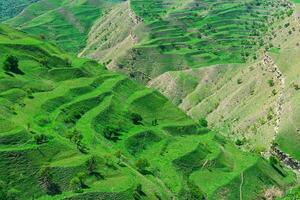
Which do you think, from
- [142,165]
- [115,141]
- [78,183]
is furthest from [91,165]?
[115,141]

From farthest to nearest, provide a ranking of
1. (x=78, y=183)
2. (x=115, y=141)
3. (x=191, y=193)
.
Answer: (x=115, y=141) → (x=191, y=193) → (x=78, y=183)

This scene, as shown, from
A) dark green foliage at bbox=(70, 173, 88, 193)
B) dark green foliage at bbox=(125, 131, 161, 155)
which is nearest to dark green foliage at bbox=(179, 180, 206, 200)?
dark green foliage at bbox=(125, 131, 161, 155)

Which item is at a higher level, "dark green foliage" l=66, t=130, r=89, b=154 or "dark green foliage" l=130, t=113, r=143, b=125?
"dark green foliage" l=66, t=130, r=89, b=154

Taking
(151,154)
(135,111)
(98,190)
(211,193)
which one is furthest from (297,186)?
(98,190)

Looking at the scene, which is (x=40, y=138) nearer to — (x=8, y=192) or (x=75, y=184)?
(x=75, y=184)

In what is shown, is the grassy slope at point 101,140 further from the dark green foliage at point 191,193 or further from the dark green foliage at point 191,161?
the dark green foliage at point 191,193

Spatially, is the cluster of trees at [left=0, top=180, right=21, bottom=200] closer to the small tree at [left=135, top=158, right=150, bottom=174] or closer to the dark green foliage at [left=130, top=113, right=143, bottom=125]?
the small tree at [left=135, top=158, right=150, bottom=174]

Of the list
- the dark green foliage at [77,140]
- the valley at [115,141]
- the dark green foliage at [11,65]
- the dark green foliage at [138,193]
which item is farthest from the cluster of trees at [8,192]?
the dark green foliage at [11,65]
